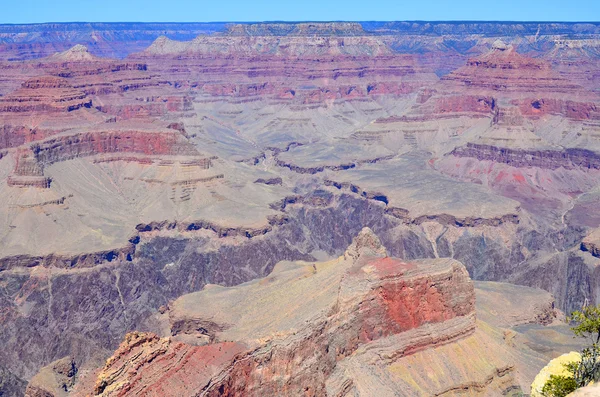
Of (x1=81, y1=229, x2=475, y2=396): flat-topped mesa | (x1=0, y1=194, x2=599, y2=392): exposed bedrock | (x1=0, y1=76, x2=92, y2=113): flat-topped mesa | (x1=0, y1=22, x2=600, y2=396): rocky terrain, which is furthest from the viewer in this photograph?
(x1=0, y1=76, x2=92, y2=113): flat-topped mesa

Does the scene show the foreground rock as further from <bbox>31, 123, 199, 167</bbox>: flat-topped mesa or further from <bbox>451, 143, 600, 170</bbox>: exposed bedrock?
<bbox>451, 143, 600, 170</bbox>: exposed bedrock

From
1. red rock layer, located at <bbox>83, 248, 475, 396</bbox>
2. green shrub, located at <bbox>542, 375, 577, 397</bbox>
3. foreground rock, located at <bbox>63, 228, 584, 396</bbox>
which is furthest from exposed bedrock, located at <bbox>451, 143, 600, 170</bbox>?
green shrub, located at <bbox>542, 375, 577, 397</bbox>

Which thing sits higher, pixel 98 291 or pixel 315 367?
pixel 315 367

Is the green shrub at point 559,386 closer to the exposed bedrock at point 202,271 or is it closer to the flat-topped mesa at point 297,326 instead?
the flat-topped mesa at point 297,326

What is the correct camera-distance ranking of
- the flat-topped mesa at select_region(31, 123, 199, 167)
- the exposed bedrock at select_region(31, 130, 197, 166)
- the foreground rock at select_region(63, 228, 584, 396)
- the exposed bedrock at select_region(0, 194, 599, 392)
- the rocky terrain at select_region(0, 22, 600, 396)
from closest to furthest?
the foreground rock at select_region(63, 228, 584, 396) < the rocky terrain at select_region(0, 22, 600, 396) < the exposed bedrock at select_region(0, 194, 599, 392) < the exposed bedrock at select_region(31, 130, 197, 166) < the flat-topped mesa at select_region(31, 123, 199, 167)

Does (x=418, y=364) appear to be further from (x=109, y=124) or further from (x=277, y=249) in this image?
(x=109, y=124)

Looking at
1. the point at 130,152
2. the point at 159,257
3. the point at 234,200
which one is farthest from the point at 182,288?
the point at 130,152
